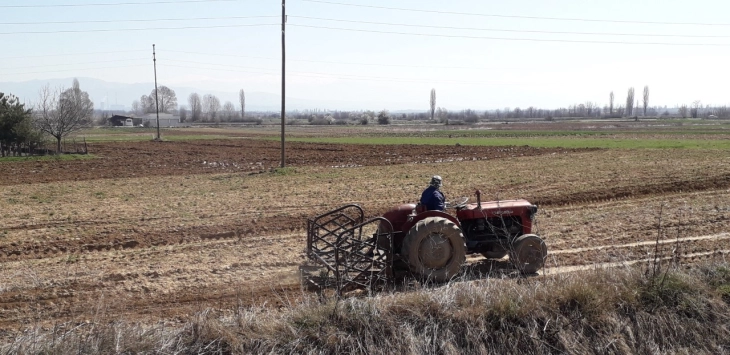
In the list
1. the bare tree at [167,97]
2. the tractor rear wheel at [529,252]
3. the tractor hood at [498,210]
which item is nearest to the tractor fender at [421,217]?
the tractor hood at [498,210]

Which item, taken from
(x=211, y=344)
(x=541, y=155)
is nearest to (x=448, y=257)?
(x=211, y=344)

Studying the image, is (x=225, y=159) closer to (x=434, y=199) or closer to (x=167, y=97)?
(x=434, y=199)

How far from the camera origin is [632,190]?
18359mm

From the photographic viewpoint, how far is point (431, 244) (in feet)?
27.5

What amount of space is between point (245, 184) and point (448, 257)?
14.9 meters

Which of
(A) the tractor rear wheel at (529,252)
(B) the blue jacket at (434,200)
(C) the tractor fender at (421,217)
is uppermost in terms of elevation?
(B) the blue jacket at (434,200)

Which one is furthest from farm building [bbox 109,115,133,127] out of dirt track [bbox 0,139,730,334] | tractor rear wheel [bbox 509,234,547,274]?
tractor rear wheel [bbox 509,234,547,274]

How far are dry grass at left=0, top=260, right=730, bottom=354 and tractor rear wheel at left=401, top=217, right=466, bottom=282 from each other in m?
0.82

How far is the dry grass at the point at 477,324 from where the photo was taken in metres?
6.04

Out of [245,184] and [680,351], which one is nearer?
[680,351]

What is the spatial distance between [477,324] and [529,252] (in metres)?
2.88

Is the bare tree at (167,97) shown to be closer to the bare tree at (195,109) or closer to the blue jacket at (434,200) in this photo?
the bare tree at (195,109)

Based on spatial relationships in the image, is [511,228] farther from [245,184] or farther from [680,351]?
[245,184]

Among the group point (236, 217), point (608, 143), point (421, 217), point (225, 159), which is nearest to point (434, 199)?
point (421, 217)
